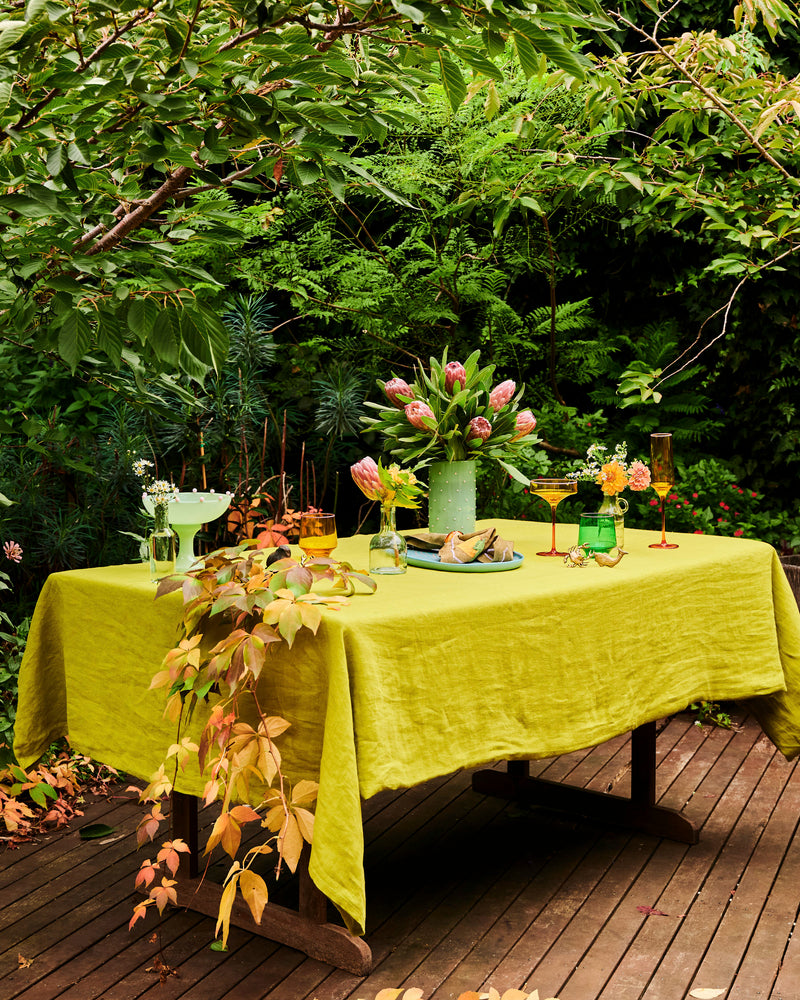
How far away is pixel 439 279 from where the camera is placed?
5.54m

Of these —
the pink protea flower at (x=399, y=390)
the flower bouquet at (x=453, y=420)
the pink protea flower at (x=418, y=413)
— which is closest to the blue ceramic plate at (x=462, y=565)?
the flower bouquet at (x=453, y=420)

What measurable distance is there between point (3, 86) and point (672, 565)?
1.96 metres

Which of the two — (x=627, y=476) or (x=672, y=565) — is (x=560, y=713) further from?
(x=627, y=476)

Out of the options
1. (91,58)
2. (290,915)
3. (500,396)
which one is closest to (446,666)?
(290,915)

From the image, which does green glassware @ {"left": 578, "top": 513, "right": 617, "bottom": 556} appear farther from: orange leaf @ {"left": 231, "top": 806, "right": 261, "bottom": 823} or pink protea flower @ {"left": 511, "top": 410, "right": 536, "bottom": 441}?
orange leaf @ {"left": 231, "top": 806, "right": 261, "bottom": 823}

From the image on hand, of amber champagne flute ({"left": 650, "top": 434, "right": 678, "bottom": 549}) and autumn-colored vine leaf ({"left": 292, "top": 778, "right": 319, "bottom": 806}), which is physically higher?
amber champagne flute ({"left": 650, "top": 434, "right": 678, "bottom": 549})

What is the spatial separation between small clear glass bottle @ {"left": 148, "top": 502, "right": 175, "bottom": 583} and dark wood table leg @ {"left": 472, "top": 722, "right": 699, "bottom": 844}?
4.89 ft

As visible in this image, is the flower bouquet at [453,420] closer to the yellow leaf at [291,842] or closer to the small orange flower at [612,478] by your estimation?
the small orange flower at [612,478]

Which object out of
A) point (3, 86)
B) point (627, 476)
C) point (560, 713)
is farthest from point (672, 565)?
point (3, 86)

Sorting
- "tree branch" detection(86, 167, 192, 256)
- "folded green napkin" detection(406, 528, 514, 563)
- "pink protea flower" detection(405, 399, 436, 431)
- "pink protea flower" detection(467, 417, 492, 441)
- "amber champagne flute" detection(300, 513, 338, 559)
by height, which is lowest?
"folded green napkin" detection(406, 528, 514, 563)

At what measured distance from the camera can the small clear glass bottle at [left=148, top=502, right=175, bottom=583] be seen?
8.45 ft

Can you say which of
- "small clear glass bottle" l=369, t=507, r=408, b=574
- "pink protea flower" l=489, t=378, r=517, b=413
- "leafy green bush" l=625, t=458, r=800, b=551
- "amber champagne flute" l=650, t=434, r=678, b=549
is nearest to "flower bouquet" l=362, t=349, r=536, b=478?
"pink protea flower" l=489, t=378, r=517, b=413

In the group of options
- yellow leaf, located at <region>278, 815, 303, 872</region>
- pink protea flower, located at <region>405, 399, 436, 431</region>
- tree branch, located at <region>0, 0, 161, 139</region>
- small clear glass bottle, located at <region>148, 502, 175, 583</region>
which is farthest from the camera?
pink protea flower, located at <region>405, 399, 436, 431</region>

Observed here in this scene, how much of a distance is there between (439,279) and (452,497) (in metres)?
2.86
